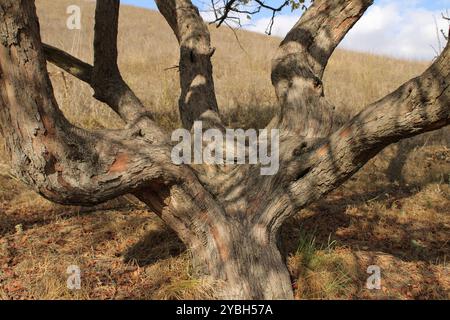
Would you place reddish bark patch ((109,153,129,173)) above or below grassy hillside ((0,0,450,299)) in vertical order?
above

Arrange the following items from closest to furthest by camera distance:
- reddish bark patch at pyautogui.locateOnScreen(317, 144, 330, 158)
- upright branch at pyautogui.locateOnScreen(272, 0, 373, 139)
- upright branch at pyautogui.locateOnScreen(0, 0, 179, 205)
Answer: upright branch at pyautogui.locateOnScreen(0, 0, 179, 205)
reddish bark patch at pyautogui.locateOnScreen(317, 144, 330, 158)
upright branch at pyautogui.locateOnScreen(272, 0, 373, 139)

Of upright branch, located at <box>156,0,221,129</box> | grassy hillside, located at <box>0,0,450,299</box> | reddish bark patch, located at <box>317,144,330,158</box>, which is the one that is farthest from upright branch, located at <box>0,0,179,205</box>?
upright branch, located at <box>156,0,221,129</box>

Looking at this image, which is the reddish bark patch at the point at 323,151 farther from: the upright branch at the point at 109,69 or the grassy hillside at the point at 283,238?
the upright branch at the point at 109,69

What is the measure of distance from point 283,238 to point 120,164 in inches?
77.6

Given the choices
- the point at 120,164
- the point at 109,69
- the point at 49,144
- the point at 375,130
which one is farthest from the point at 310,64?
the point at 49,144

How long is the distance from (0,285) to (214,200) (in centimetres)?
174

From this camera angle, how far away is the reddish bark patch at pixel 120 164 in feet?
9.21

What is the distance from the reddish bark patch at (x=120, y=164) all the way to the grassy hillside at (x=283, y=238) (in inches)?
37.8

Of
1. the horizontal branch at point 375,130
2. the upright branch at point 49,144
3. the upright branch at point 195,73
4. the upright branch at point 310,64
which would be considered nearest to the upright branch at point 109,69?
the upright branch at point 195,73

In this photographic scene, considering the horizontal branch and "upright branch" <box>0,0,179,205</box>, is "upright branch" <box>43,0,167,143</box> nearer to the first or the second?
"upright branch" <box>0,0,179,205</box>

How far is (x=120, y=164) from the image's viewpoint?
9.28 feet

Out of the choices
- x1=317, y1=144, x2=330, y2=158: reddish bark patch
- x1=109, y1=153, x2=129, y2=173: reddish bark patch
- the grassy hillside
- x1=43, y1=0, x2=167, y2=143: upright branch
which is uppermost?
x1=43, y1=0, x2=167, y2=143: upright branch

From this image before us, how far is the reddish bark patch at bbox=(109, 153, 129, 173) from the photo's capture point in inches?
111

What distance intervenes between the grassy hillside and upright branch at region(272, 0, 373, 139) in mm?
1031
